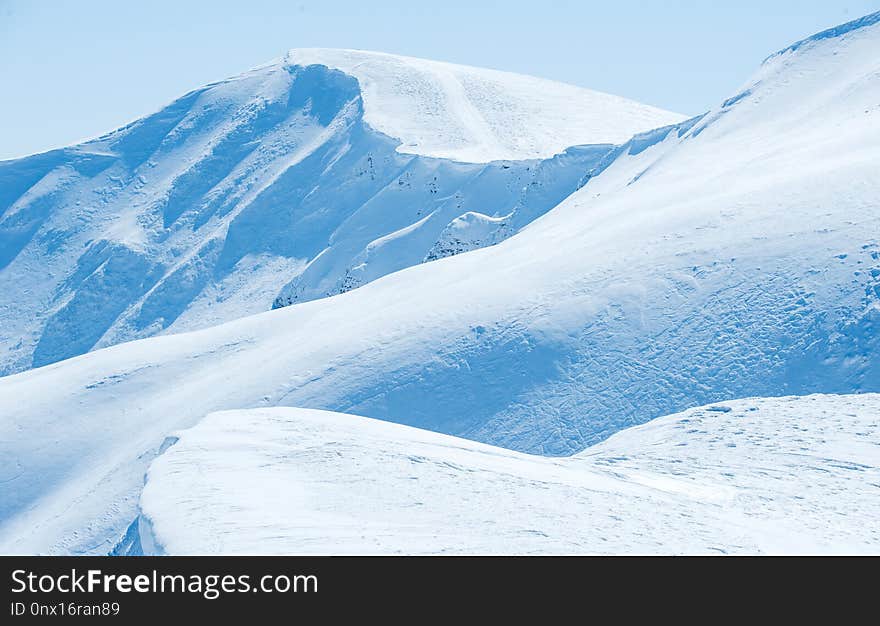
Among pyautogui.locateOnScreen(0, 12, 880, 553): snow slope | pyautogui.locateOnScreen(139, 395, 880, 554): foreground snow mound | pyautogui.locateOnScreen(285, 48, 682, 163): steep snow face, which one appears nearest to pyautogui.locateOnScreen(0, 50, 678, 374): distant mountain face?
pyautogui.locateOnScreen(285, 48, 682, 163): steep snow face

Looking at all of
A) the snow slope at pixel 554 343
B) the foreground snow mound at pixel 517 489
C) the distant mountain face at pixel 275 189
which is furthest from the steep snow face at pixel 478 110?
the foreground snow mound at pixel 517 489

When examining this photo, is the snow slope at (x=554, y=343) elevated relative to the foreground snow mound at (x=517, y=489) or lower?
lower

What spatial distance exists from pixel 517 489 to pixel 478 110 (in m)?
57.4

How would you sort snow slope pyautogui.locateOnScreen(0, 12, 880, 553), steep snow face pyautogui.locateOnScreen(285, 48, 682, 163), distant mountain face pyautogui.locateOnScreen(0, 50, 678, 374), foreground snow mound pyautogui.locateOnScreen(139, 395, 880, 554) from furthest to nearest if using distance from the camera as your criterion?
steep snow face pyautogui.locateOnScreen(285, 48, 682, 163) → distant mountain face pyautogui.locateOnScreen(0, 50, 678, 374) → snow slope pyautogui.locateOnScreen(0, 12, 880, 553) → foreground snow mound pyautogui.locateOnScreen(139, 395, 880, 554)

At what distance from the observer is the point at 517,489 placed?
1130 cm

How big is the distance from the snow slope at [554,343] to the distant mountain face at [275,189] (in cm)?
2046

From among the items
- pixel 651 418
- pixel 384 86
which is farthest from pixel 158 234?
pixel 651 418

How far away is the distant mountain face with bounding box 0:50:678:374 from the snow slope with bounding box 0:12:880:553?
20459 millimetres

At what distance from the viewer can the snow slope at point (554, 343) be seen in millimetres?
20781

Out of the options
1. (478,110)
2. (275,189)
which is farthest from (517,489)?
(275,189)

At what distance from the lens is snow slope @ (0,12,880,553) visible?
68.2 ft

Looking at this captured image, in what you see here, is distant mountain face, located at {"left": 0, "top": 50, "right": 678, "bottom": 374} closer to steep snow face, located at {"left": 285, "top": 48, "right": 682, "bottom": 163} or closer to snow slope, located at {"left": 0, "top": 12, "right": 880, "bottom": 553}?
steep snow face, located at {"left": 285, "top": 48, "right": 682, "bottom": 163}

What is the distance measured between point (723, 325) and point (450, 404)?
19.1 feet

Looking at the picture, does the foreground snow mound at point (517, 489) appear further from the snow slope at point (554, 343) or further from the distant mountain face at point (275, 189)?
the distant mountain face at point (275, 189)
